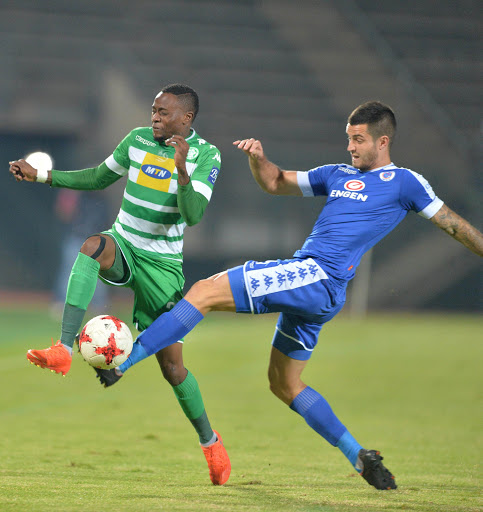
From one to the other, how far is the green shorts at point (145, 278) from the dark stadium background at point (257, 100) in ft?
37.7

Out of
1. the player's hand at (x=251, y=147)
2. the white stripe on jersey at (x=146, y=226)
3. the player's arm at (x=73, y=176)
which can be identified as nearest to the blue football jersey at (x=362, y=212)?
the player's hand at (x=251, y=147)

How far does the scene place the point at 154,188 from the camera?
495 cm

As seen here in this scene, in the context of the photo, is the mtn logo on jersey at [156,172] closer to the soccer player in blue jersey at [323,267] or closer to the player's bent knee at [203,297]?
the soccer player in blue jersey at [323,267]

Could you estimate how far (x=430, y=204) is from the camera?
15.5ft

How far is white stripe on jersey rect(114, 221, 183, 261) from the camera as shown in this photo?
16.3ft

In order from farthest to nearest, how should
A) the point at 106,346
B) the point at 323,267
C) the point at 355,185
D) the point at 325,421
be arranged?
the point at 325,421
the point at 355,185
the point at 323,267
the point at 106,346

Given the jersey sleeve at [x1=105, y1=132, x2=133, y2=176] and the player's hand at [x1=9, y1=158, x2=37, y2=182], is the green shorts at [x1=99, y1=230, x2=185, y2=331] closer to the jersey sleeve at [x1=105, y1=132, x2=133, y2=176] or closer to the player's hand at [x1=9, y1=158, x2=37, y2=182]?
the jersey sleeve at [x1=105, y1=132, x2=133, y2=176]

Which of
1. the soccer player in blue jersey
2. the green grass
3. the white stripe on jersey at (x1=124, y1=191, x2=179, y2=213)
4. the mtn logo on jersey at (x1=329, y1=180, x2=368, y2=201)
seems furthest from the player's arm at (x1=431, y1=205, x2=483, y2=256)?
the white stripe on jersey at (x1=124, y1=191, x2=179, y2=213)

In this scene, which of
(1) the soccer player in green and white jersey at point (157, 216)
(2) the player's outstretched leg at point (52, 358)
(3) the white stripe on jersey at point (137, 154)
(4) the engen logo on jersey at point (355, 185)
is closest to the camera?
(2) the player's outstretched leg at point (52, 358)

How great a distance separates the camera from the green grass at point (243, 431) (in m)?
4.36

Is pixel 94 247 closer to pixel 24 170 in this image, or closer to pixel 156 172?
pixel 156 172

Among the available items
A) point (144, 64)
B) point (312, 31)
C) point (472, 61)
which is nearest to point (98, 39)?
point (144, 64)

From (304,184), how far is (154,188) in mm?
904

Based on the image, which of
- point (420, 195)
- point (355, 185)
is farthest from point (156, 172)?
point (420, 195)
